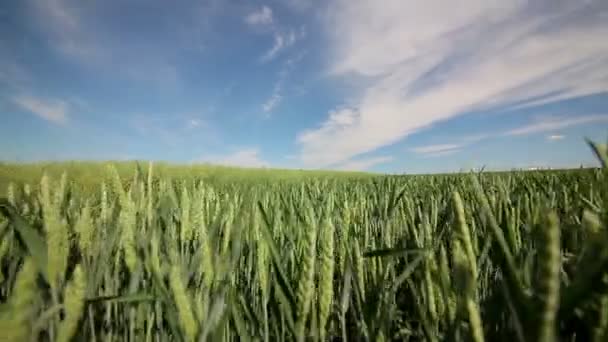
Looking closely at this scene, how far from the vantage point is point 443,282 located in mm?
502

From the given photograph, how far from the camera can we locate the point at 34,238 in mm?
518

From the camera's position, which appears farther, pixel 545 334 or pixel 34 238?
pixel 34 238

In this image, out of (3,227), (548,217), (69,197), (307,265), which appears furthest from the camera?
(69,197)

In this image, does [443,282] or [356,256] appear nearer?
[443,282]

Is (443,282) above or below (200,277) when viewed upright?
above

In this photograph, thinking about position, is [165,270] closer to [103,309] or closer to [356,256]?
[103,309]

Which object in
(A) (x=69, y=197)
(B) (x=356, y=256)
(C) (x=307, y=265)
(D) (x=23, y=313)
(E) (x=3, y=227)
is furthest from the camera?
(A) (x=69, y=197)

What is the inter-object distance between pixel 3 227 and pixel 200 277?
47cm

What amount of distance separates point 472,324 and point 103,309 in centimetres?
84

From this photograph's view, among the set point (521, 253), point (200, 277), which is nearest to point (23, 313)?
point (200, 277)

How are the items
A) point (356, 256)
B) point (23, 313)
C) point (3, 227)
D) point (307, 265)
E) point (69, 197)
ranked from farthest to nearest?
point (69, 197), point (3, 227), point (356, 256), point (307, 265), point (23, 313)

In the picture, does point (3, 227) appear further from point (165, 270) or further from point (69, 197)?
point (69, 197)

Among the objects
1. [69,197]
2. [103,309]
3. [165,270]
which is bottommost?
[103,309]

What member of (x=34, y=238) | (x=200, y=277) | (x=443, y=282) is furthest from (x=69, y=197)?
(x=443, y=282)
